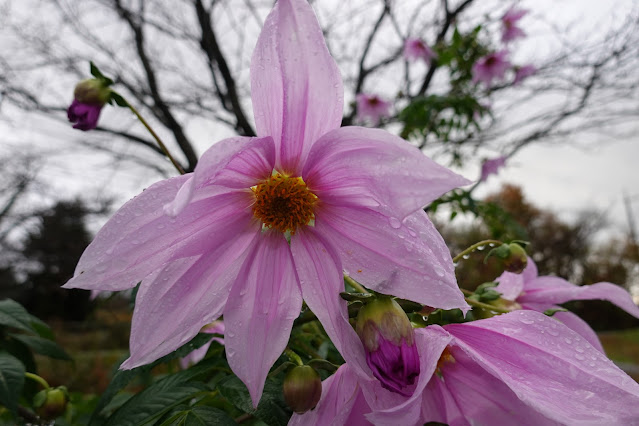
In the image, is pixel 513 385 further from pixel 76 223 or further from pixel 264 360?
pixel 76 223

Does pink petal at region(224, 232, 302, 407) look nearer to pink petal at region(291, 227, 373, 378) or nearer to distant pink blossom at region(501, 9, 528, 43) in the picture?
pink petal at region(291, 227, 373, 378)

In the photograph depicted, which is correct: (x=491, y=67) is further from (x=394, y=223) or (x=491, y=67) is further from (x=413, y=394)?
(x=413, y=394)

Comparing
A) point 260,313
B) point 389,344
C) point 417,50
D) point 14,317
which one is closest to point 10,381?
point 14,317

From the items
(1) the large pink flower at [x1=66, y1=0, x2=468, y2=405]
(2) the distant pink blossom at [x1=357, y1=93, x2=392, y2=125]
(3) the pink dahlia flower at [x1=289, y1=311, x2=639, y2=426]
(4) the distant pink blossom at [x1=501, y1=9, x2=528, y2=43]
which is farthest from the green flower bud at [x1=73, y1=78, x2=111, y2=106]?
(4) the distant pink blossom at [x1=501, y1=9, x2=528, y2=43]

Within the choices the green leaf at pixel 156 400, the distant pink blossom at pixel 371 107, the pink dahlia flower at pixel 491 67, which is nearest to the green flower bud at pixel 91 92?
the green leaf at pixel 156 400

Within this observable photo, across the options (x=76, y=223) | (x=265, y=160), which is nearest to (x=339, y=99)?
(x=265, y=160)

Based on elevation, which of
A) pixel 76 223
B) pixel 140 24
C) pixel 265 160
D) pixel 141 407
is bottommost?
pixel 141 407
